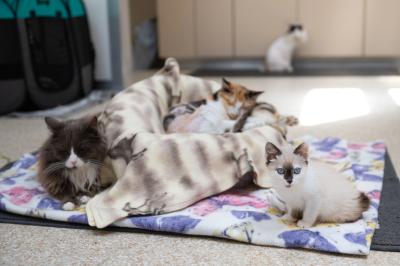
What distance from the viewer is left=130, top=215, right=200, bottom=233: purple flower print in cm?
155

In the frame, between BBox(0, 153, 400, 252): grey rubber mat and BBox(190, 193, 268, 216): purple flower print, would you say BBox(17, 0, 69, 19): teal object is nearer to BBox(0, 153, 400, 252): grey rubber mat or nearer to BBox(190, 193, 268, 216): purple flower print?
BBox(0, 153, 400, 252): grey rubber mat

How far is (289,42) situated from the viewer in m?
4.77

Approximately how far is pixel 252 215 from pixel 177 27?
3.87m

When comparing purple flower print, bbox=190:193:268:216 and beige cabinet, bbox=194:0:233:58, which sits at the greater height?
beige cabinet, bbox=194:0:233:58

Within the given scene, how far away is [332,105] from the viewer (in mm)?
3320

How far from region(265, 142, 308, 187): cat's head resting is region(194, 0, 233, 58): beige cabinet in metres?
3.82

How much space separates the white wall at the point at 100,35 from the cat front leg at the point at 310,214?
2.73 meters

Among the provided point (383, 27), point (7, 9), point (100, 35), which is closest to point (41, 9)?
point (7, 9)

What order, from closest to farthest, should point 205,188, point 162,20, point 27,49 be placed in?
1. point 205,188
2. point 27,49
3. point 162,20

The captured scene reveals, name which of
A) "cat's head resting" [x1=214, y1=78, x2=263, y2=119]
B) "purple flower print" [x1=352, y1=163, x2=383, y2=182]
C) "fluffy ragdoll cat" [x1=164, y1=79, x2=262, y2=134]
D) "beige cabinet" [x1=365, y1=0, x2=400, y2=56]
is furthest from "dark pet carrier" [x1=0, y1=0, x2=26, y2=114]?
Answer: "beige cabinet" [x1=365, y1=0, x2=400, y2=56]

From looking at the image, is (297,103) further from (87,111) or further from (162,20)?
(162,20)

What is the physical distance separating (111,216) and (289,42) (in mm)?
3567

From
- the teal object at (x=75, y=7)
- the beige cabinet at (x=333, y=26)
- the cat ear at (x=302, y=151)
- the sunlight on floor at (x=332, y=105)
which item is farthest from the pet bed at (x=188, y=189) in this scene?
the beige cabinet at (x=333, y=26)

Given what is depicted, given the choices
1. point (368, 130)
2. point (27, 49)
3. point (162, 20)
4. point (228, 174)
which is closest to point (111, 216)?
point (228, 174)
